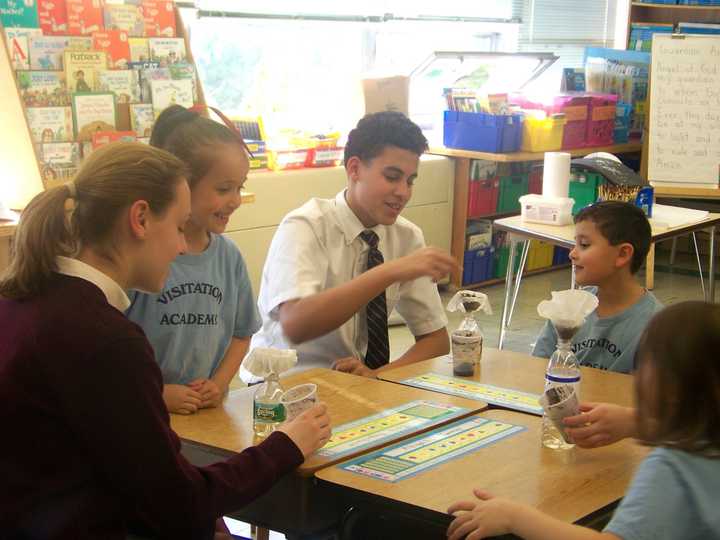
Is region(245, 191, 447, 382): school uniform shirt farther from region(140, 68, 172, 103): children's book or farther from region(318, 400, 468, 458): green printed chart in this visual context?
region(140, 68, 172, 103): children's book

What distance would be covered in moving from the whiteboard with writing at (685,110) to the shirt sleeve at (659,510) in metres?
4.59

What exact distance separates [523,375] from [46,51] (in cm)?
236

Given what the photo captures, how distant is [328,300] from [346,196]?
0.41 m

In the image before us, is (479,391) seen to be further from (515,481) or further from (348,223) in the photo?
(348,223)

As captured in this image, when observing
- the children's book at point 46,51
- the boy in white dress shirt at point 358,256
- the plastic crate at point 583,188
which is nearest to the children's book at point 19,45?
the children's book at point 46,51

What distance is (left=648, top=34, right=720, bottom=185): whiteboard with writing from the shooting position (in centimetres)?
561

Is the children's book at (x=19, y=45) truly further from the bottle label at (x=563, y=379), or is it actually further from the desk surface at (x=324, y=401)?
the bottle label at (x=563, y=379)

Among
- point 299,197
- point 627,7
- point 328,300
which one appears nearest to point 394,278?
point 328,300

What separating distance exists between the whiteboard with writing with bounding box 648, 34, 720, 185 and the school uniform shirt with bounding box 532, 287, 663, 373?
3.35 metres

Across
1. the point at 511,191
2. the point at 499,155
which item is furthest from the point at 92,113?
the point at 511,191

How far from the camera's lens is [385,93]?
5.51m

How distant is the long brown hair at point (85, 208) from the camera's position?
141 cm

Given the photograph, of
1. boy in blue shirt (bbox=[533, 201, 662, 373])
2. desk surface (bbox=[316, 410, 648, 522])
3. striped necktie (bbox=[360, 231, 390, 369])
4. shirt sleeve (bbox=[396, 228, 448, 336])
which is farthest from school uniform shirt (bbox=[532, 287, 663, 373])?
desk surface (bbox=[316, 410, 648, 522])

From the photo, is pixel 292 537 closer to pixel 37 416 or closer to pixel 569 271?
pixel 37 416
